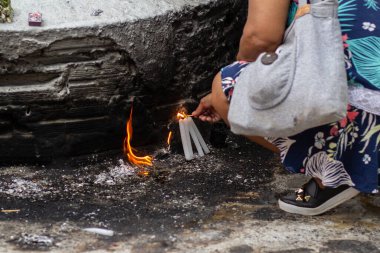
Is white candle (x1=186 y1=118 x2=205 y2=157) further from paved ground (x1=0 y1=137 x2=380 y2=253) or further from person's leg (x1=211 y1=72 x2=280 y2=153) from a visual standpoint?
person's leg (x1=211 y1=72 x2=280 y2=153)

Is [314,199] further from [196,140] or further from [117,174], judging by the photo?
[117,174]

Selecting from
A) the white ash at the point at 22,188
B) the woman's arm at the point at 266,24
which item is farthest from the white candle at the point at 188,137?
the woman's arm at the point at 266,24

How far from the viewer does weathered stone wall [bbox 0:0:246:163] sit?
332cm

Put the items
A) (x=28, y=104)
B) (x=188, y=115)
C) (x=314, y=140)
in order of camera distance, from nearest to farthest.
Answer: (x=314, y=140), (x=28, y=104), (x=188, y=115)

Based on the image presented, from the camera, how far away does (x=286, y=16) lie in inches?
107

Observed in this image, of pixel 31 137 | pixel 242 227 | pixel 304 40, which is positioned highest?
pixel 304 40

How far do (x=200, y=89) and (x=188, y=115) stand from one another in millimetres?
241

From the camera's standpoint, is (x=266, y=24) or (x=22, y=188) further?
(x=22, y=188)

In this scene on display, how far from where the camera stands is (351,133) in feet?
9.37

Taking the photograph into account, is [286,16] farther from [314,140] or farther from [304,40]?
[314,140]

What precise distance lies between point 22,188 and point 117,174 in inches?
19.4

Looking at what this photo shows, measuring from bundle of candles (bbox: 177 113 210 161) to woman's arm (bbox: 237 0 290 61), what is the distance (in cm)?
100

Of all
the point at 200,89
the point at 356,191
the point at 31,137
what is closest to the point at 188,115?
the point at 200,89

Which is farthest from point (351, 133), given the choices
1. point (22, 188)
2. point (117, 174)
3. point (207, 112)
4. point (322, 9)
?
point (22, 188)
